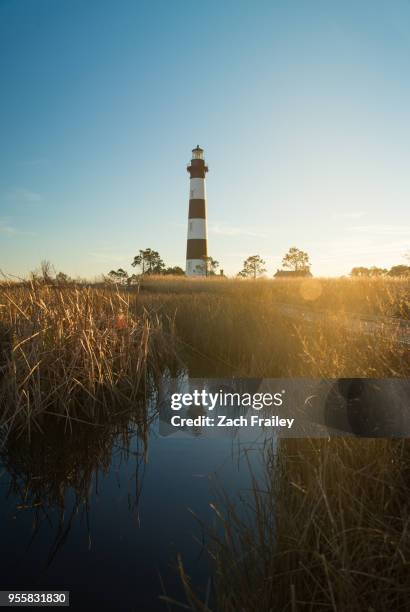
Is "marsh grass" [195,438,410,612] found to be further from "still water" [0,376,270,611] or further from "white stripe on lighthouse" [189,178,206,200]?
"white stripe on lighthouse" [189,178,206,200]

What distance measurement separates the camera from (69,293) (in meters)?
6.54

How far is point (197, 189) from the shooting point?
123ft

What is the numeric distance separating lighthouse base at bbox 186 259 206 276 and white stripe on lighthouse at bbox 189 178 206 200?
5.62 meters

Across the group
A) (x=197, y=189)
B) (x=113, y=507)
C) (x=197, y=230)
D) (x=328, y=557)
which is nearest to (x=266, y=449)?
(x=113, y=507)

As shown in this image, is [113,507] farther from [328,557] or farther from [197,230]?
[197,230]

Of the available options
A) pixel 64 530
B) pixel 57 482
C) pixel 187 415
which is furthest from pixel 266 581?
pixel 187 415

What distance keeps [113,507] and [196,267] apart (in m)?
34.8

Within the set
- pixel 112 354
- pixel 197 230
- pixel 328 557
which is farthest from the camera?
pixel 197 230

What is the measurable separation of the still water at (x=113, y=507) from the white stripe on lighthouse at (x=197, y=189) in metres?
34.5

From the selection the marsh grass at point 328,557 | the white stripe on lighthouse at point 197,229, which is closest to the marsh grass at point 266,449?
the marsh grass at point 328,557

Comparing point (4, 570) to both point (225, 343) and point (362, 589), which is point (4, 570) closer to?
point (362, 589)

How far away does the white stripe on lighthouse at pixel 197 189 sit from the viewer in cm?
3730

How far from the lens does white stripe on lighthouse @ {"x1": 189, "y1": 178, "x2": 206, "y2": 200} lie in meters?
37.3

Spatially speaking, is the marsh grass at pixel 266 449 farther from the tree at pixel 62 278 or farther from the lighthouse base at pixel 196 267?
the lighthouse base at pixel 196 267
